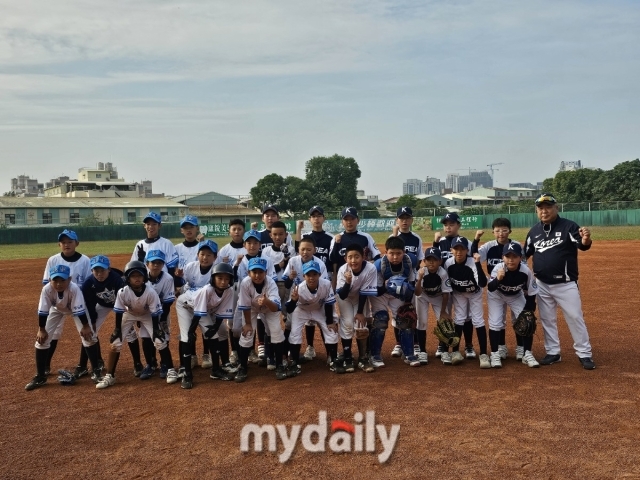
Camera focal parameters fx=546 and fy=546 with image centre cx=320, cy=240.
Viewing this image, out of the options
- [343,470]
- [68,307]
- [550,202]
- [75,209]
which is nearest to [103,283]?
[68,307]

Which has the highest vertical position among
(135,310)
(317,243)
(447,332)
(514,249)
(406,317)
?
(317,243)

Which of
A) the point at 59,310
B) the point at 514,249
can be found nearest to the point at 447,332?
the point at 514,249

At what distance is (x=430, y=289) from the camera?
21.7ft

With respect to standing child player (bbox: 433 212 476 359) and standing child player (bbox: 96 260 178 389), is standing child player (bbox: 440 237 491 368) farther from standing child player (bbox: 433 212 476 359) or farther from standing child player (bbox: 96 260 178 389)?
standing child player (bbox: 96 260 178 389)

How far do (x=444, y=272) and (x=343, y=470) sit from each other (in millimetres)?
3303

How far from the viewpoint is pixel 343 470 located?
3885 mm

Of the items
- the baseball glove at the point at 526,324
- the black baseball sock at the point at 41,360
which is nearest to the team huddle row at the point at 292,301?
the black baseball sock at the point at 41,360

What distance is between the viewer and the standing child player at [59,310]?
605cm

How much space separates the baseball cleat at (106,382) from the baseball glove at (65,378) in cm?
36

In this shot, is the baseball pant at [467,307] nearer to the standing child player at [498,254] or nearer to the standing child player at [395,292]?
the standing child player at [498,254]

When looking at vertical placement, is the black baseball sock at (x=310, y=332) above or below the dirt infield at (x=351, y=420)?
above

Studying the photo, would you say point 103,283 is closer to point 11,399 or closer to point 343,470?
point 11,399

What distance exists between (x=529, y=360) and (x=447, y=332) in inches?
37.5

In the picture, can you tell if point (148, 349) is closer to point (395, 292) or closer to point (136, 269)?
point (136, 269)
